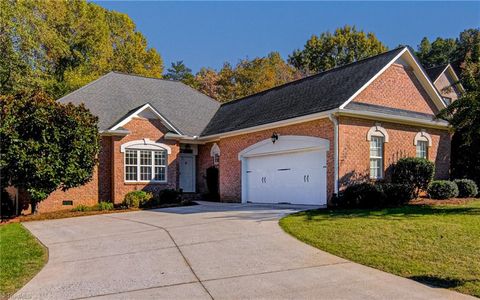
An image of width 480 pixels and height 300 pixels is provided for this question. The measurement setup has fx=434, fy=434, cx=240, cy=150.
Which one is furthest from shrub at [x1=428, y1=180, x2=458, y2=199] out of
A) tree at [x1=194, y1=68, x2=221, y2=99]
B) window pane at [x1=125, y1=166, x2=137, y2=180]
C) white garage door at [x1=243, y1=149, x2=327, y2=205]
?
tree at [x1=194, y1=68, x2=221, y2=99]

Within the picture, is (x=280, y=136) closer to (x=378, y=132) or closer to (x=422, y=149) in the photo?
(x=378, y=132)

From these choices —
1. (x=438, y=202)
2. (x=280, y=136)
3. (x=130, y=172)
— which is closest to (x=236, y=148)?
(x=280, y=136)

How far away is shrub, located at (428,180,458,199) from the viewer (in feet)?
54.0

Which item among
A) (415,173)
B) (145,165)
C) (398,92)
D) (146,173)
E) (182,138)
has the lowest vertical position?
(146,173)

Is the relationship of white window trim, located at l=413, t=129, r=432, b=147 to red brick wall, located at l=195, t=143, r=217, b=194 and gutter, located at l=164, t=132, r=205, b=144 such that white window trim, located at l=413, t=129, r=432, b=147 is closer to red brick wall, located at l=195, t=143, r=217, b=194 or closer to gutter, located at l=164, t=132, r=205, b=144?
red brick wall, located at l=195, t=143, r=217, b=194

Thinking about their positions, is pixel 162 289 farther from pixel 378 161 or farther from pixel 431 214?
pixel 378 161

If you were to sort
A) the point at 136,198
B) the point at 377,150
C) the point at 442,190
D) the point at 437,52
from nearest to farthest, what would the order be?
the point at 442,190
the point at 377,150
the point at 136,198
the point at 437,52

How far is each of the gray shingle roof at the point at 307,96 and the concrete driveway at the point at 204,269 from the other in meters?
6.79

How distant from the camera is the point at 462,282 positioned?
20.6ft

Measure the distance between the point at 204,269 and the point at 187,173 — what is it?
16.7 m

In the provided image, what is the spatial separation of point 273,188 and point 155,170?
6.36 m

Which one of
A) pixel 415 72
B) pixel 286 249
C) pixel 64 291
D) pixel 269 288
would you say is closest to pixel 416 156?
pixel 415 72

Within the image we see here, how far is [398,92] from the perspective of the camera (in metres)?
18.1

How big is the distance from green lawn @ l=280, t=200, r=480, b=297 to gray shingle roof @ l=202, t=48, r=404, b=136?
5.18m
